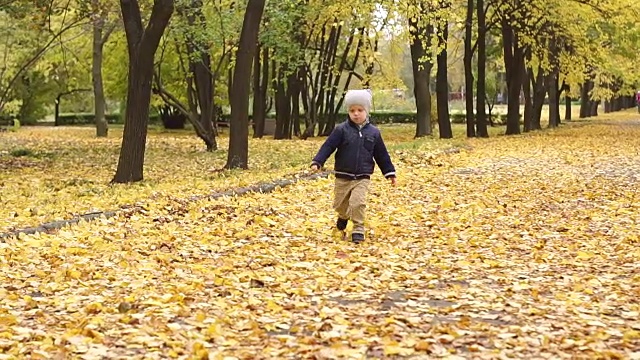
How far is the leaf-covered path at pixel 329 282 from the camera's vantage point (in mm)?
5320

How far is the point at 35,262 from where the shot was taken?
782 centimetres

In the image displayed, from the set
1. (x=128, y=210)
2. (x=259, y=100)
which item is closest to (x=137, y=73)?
(x=128, y=210)

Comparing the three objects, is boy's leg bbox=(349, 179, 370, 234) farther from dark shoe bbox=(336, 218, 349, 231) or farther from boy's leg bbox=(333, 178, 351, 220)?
dark shoe bbox=(336, 218, 349, 231)

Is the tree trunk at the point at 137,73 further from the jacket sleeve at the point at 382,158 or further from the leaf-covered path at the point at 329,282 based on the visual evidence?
the jacket sleeve at the point at 382,158

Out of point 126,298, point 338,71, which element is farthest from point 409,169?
point 338,71

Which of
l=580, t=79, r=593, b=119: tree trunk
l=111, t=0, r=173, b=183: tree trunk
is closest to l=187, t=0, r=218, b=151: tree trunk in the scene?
l=111, t=0, r=173, b=183: tree trunk

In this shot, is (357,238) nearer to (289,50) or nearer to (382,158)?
(382,158)

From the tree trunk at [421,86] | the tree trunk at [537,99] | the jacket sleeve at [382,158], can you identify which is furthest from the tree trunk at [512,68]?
the jacket sleeve at [382,158]

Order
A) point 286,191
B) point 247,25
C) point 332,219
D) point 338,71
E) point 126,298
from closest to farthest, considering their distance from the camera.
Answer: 1. point 126,298
2. point 332,219
3. point 286,191
4. point 247,25
5. point 338,71

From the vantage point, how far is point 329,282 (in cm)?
721

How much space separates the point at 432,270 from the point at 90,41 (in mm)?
39653

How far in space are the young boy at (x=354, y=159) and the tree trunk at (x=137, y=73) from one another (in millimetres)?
6899

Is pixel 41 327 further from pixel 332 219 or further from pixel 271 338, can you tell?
pixel 332 219

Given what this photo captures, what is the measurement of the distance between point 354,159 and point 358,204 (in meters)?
0.47
